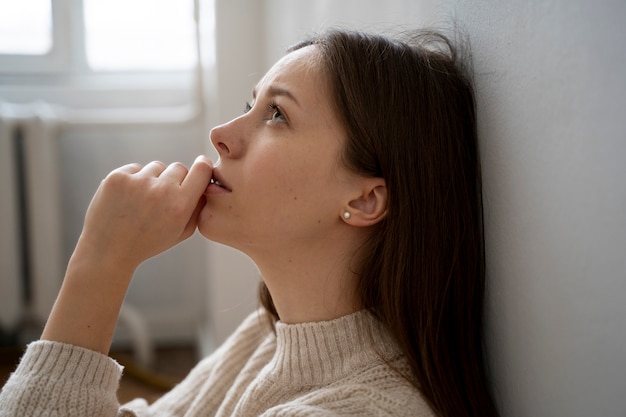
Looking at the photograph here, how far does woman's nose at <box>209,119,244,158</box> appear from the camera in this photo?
1.03m

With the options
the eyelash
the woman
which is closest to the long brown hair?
the woman

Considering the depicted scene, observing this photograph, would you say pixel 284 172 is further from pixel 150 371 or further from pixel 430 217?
pixel 150 371

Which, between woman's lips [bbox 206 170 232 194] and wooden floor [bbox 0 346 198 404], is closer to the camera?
woman's lips [bbox 206 170 232 194]

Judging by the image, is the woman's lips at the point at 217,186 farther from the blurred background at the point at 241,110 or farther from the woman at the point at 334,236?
the blurred background at the point at 241,110

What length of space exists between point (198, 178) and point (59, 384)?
13.4 inches

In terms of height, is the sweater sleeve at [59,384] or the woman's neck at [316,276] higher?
the woman's neck at [316,276]

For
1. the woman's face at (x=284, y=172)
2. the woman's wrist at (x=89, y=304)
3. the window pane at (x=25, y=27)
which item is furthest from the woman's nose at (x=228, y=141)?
the window pane at (x=25, y=27)

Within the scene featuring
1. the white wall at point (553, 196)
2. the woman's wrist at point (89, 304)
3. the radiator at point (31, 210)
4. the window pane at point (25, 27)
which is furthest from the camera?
the window pane at point (25, 27)

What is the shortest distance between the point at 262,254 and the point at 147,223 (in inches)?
6.9

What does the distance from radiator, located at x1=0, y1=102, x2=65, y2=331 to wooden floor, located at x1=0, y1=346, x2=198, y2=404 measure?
7.4 inches

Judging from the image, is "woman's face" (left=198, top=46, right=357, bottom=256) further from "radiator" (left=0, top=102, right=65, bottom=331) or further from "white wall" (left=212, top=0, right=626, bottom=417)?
"radiator" (left=0, top=102, right=65, bottom=331)

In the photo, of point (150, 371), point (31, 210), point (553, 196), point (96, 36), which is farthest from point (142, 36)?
point (553, 196)

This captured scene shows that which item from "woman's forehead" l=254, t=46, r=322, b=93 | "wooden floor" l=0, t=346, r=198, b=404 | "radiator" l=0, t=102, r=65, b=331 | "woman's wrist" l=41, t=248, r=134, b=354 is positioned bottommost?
"wooden floor" l=0, t=346, r=198, b=404

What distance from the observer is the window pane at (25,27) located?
8.36ft
